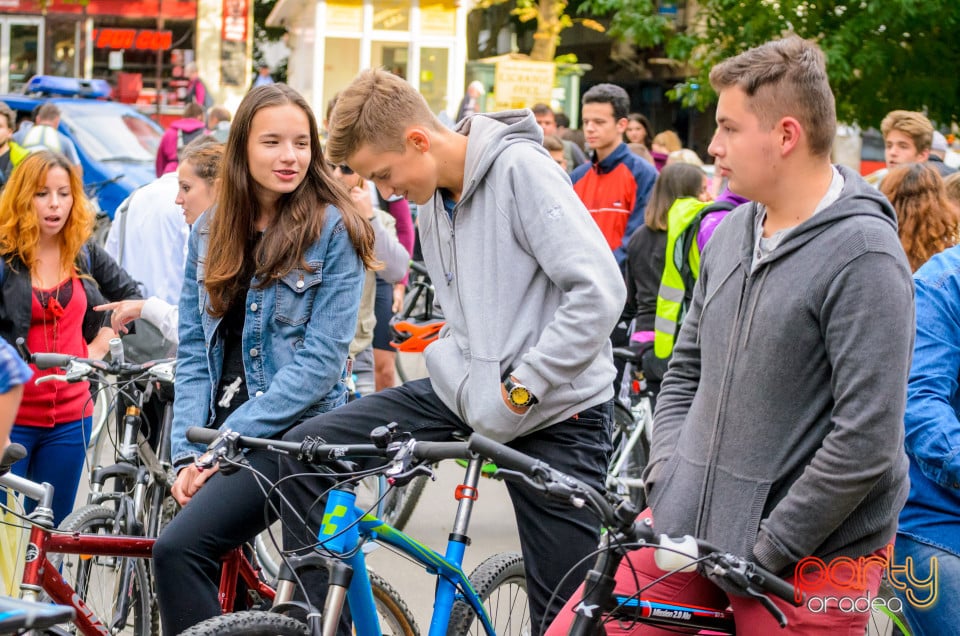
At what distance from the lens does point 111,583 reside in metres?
4.44

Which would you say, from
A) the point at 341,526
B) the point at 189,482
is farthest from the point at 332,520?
the point at 189,482

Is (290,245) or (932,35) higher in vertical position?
(932,35)

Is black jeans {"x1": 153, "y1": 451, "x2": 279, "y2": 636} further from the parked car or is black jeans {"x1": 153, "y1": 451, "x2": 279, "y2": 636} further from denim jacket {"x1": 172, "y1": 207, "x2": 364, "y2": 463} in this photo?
the parked car

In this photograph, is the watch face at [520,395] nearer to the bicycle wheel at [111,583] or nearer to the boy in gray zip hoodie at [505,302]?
the boy in gray zip hoodie at [505,302]

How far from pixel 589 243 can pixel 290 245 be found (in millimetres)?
899

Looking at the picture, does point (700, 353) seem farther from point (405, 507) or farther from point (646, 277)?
point (646, 277)

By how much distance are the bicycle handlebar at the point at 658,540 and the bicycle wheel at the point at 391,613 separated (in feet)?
4.84

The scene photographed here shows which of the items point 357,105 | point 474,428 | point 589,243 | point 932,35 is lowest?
point 474,428

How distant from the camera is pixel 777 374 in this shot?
2.69m

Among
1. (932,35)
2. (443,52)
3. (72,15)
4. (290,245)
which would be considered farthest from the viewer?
(72,15)

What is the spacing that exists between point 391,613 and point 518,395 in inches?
38.9

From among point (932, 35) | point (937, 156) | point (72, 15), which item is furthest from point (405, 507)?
point (72, 15)

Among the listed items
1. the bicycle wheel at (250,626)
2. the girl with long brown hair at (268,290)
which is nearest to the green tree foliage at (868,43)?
the girl with long brown hair at (268,290)

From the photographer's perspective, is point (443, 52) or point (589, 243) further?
point (443, 52)
